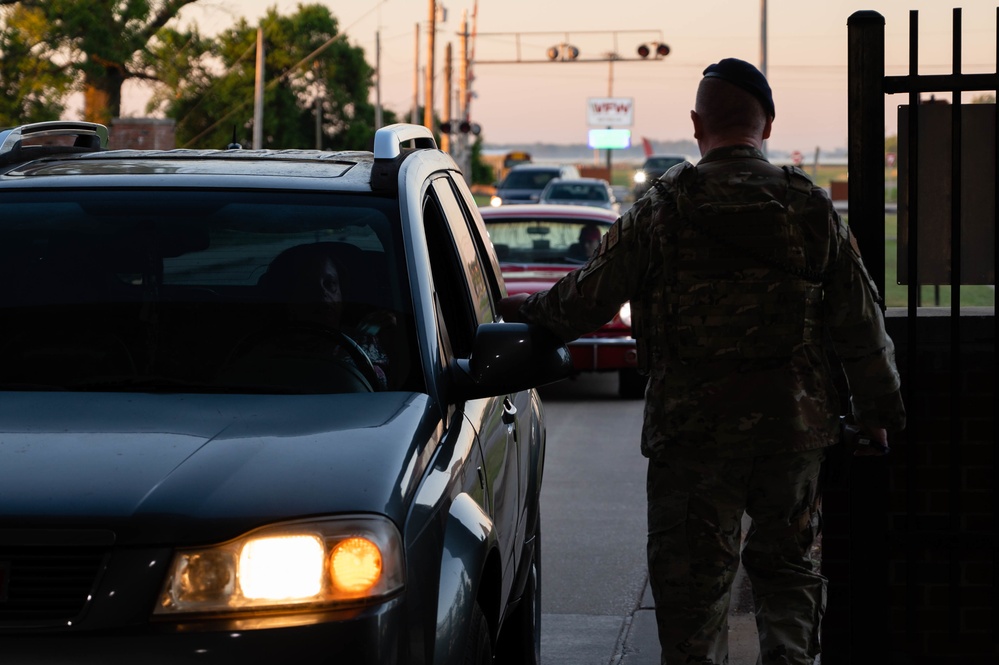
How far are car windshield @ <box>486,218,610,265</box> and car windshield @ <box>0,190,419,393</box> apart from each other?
10335 mm

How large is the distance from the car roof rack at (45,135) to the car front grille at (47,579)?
201 centimetres

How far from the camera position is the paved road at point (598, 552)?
5684 millimetres

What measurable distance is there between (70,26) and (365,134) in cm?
3395

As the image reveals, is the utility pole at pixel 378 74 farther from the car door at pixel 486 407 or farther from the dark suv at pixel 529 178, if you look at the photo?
the car door at pixel 486 407

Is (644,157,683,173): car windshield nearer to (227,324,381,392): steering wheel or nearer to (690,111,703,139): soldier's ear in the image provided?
(690,111,703,139): soldier's ear

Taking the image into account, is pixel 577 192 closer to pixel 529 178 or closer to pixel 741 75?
pixel 529 178

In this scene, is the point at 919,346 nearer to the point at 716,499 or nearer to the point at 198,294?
the point at 716,499

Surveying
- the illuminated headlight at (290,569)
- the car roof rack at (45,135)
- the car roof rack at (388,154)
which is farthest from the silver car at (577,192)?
the illuminated headlight at (290,569)

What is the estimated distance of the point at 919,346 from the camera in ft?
15.7

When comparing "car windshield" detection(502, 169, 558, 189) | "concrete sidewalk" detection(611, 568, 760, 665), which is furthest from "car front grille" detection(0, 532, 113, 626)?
"car windshield" detection(502, 169, 558, 189)

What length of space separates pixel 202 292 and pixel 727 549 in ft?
4.70

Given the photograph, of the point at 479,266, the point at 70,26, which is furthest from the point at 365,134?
the point at 479,266

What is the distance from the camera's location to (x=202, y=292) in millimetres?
3680

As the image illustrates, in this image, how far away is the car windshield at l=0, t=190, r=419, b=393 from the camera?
11.4 ft
